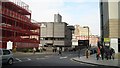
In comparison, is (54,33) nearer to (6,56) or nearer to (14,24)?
(14,24)

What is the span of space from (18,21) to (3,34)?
1036cm

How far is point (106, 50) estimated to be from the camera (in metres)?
34.1

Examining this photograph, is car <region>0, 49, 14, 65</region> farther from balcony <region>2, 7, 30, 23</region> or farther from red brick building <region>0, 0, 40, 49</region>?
balcony <region>2, 7, 30, 23</region>

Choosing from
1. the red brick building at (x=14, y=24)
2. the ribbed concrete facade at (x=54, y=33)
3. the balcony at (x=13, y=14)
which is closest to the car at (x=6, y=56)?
the red brick building at (x=14, y=24)

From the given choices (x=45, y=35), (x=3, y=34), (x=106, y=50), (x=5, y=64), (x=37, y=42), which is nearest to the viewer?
(x=5, y=64)

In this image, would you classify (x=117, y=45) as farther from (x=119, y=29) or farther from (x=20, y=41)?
(x=20, y=41)

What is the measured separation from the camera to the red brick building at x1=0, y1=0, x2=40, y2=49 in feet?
193

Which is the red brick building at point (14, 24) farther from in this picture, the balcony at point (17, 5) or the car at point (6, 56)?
the car at point (6, 56)

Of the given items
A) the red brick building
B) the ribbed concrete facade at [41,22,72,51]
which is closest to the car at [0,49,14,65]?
the red brick building

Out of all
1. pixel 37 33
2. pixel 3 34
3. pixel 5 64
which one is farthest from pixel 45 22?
pixel 5 64

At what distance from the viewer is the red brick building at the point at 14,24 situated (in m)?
59.0

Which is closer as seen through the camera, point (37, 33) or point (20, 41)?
point (20, 41)

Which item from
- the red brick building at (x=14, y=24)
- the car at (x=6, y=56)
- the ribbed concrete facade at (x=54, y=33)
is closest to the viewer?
the car at (x=6, y=56)

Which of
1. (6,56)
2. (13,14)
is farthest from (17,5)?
(6,56)
